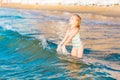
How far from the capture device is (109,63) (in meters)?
11.8

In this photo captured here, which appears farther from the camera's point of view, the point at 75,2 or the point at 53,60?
the point at 75,2

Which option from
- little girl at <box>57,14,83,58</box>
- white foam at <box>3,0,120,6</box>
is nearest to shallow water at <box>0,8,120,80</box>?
little girl at <box>57,14,83,58</box>

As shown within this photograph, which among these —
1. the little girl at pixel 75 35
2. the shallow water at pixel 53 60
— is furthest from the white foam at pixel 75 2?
the little girl at pixel 75 35

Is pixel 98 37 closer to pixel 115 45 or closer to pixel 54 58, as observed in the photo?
pixel 115 45

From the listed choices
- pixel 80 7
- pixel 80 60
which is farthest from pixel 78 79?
pixel 80 7

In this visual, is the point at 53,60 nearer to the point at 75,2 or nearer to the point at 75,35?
the point at 75,35

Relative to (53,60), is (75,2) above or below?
above

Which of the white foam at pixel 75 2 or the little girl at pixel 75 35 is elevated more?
the white foam at pixel 75 2

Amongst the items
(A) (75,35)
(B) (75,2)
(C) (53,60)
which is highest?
(B) (75,2)

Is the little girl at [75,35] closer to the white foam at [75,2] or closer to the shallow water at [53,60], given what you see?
the shallow water at [53,60]

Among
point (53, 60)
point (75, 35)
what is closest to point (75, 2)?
point (53, 60)

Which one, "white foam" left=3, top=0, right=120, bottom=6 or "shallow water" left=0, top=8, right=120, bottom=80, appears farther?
"white foam" left=3, top=0, right=120, bottom=6

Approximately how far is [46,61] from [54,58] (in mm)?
293

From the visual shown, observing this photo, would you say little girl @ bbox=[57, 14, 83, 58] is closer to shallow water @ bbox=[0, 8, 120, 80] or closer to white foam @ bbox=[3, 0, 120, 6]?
shallow water @ bbox=[0, 8, 120, 80]
